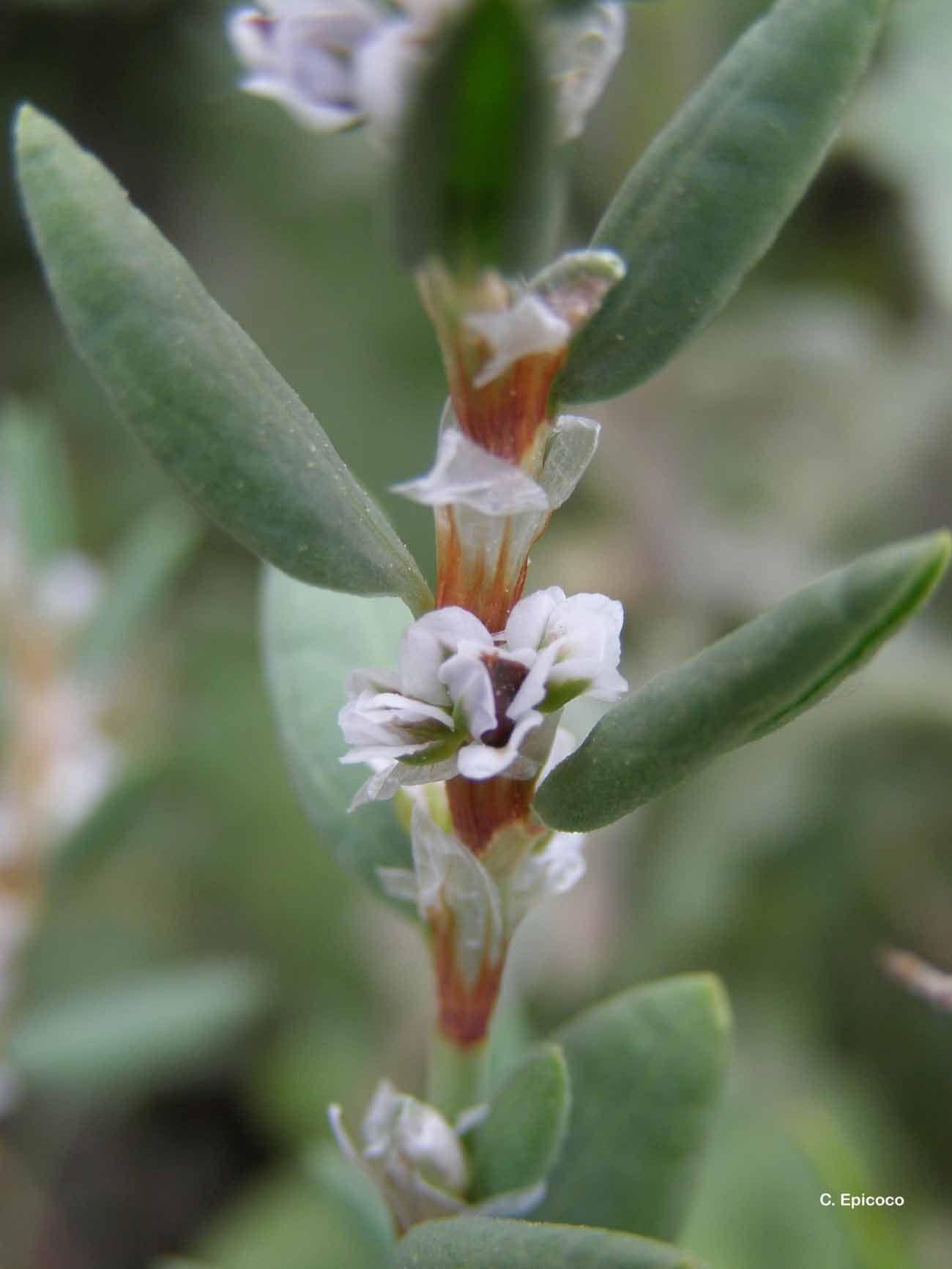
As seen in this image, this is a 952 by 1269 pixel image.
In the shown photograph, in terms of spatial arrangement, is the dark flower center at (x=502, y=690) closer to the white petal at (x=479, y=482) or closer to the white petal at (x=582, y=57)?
the white petal at (x=479, y=482)

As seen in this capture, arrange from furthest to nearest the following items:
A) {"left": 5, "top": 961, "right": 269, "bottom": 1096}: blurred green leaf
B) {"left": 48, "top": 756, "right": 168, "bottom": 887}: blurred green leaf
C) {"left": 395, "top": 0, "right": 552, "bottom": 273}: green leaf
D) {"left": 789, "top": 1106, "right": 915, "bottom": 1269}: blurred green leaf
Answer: {"left": 5, "top": 961, "right": 269, "bottom": 1096}: blurred green leaf → {"left": 48, "top": 756, "right": 168, "bottom": 887}: blurred green leaf → {"left": 789, "top": 1106, "right": 915, "bottom": 1269}: blurred green leaf → {"left": 395, "top": 0, "right": 552, "bottom": 273}: green leaf

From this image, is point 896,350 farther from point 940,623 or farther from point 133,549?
point 133,549

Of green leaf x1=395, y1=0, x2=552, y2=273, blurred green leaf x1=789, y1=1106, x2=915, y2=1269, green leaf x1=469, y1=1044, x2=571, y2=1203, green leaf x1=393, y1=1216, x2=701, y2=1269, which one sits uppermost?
green leaf x1=395, y1=0, x2=552, y2=273

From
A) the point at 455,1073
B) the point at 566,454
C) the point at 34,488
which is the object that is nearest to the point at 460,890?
the point at 455,1073

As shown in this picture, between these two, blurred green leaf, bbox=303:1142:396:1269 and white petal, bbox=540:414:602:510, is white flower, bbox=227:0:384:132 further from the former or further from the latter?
blurred green leaf, bbox=303:1142:396:1269

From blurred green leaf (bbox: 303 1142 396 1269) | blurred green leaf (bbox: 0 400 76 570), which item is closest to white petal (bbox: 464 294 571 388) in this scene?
blurred green leaf (bbox: 303 1142 396 1269)

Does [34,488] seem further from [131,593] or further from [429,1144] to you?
[429,1144]

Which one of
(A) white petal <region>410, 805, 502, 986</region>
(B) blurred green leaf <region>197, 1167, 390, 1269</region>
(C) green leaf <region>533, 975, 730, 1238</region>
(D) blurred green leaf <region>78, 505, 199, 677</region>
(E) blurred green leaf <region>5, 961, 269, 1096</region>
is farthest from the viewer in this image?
(B) blurred green leaf <region>197, 1167, 390, 1269</region>

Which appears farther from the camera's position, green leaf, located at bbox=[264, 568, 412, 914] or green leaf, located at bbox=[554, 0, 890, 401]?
green leaf, located at bbox=[264, 568, 412, 914]
